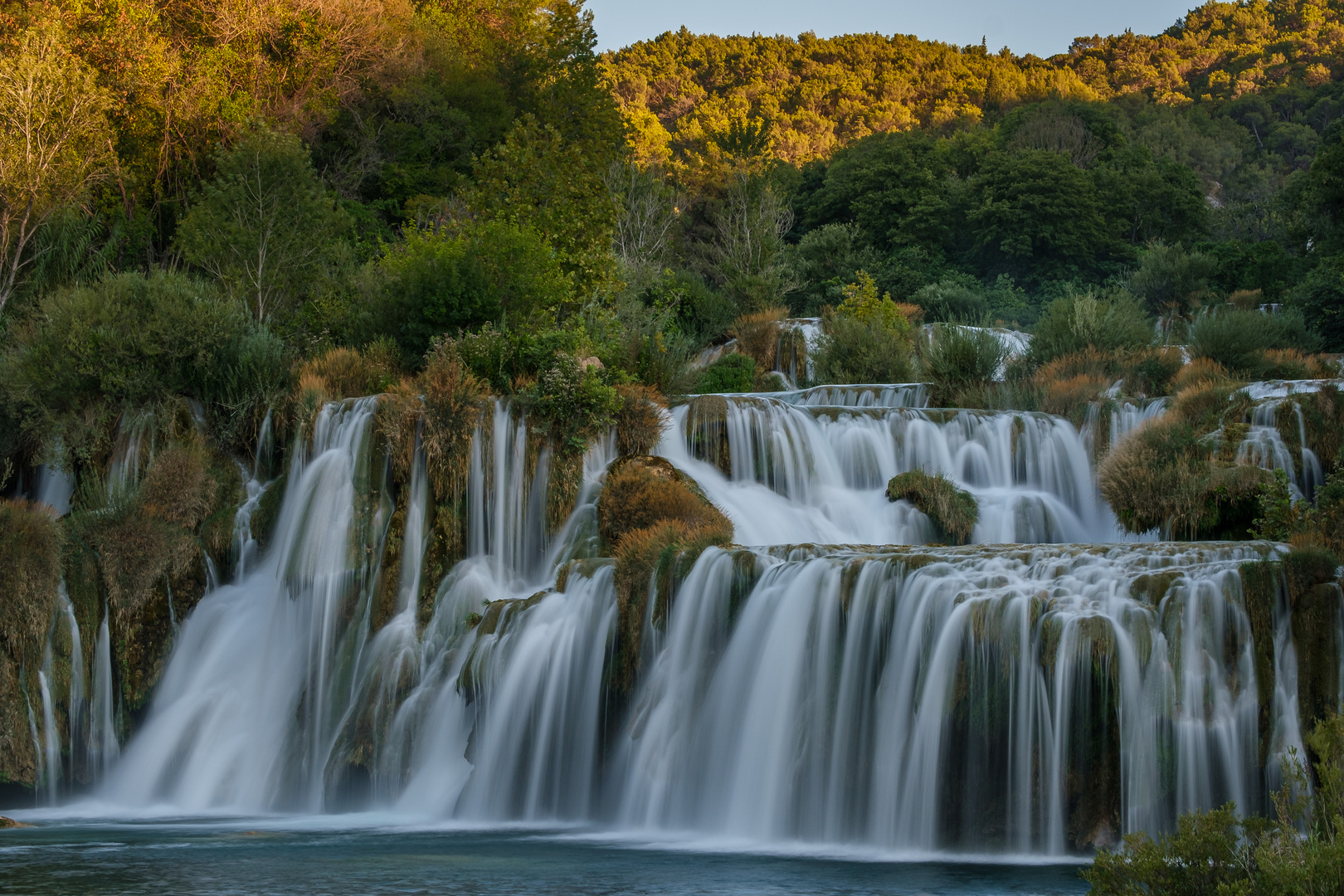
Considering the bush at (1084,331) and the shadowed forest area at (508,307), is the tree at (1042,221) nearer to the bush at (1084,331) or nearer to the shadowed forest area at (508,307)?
the shadowed forest area at (508,307)

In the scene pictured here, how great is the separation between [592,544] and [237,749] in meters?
4.86

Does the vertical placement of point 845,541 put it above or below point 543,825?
above

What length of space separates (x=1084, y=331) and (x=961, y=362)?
3.03 m

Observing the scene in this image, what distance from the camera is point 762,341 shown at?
104 ft

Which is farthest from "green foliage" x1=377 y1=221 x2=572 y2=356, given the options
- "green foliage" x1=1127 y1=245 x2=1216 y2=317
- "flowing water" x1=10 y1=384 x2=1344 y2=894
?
"green foliage" x1=1127 y1=245 x2=1216 y2=317

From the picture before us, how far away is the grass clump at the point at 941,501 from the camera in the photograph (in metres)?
15.8

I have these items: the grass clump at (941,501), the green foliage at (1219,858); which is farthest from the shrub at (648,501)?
the green foliage at (1219,858)

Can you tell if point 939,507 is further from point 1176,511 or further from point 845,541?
point 1176,511

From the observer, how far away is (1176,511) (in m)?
15.0

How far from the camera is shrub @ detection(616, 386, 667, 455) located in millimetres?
16484

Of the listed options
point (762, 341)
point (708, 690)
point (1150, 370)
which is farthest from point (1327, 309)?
point (708, 690)

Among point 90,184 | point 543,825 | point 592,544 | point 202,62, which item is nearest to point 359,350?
point 592,544

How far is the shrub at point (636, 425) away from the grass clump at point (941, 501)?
340 centimetres

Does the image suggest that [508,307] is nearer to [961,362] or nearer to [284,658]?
[284,658]
